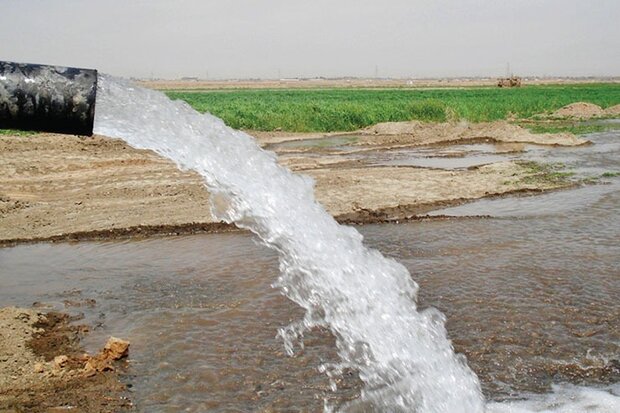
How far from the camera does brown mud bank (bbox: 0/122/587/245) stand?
983 cm

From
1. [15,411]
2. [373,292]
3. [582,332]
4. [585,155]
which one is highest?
[585,155]

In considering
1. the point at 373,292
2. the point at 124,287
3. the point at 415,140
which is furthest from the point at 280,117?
the point at 373,292

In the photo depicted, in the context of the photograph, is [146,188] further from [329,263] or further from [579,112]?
[579,112]

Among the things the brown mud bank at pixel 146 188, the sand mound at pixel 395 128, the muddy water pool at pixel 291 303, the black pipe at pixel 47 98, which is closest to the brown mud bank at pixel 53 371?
the muddy water pool at pixel 291 303

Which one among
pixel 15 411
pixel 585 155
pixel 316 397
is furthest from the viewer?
pixel 585 155

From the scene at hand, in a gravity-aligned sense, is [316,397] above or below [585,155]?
below

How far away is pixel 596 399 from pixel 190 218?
6932 mm

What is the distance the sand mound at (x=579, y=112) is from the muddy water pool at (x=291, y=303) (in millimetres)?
29596

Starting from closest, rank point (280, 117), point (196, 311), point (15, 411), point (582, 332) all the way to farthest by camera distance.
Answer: point (15, 411) < point (582, 332) < point (196, 311) < point (280, 117)

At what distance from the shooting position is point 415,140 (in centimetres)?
2423

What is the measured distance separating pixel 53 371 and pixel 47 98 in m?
2.84

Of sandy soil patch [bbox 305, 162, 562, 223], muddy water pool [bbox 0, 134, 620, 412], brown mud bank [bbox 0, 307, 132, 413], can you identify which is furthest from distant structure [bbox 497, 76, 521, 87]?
brown mud bank [bbox 0, 307, 132, 413]

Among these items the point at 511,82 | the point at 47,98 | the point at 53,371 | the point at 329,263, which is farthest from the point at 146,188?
the point at 511,82

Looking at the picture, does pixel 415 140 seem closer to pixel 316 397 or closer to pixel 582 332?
pixel 582 332
